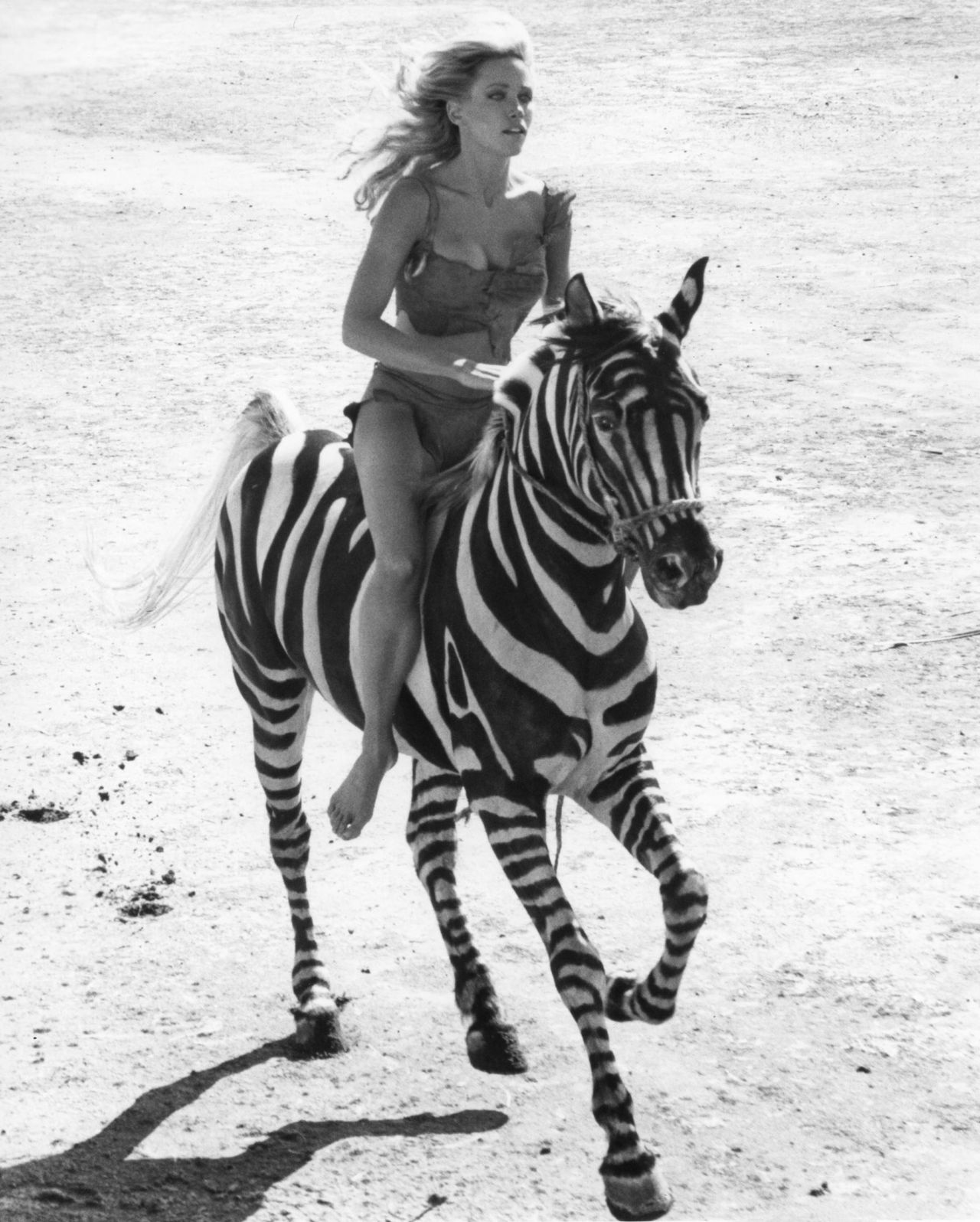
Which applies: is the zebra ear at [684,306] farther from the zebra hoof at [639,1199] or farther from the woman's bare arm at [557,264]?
the zebra hoof at [639,1199]

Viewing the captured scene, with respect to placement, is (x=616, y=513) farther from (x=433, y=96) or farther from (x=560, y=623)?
(x=433, y=96)

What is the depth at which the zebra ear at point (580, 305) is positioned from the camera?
4.22m

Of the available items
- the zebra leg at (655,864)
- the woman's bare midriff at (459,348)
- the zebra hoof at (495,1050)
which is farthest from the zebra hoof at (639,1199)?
the woman's bare midriff at (459,348)

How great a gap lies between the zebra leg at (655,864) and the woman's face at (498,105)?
170 cm

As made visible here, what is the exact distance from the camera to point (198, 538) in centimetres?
623

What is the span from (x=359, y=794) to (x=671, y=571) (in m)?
1.38

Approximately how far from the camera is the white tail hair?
6090 mm

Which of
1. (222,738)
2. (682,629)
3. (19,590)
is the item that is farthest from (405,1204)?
(19,590)

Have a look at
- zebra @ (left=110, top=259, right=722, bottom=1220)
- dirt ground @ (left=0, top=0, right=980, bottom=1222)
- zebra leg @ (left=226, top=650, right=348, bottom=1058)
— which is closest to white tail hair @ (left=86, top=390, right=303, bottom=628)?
zebra leg @ (left=226, top=650, right=348, bottom=1058)

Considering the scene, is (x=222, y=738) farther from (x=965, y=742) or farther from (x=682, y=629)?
(x=965, y=742)

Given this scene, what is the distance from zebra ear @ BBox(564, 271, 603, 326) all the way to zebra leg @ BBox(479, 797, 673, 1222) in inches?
49.2

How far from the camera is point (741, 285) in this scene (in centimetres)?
1388

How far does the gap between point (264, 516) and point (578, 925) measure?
1807mm

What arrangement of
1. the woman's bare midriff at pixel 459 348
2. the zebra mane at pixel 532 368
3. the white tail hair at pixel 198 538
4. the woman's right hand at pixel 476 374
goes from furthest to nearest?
1. the white tail hair at pixel 198 538
2. the woman's bare midriff at pixel 459 348
3. the woman's right hand at pixel 476 374
4. the zebra mane at pixel 532 368
